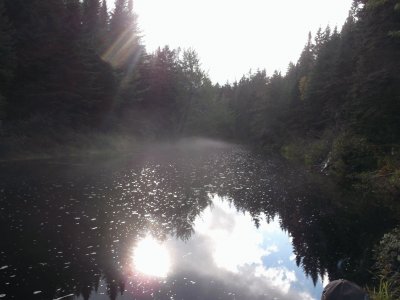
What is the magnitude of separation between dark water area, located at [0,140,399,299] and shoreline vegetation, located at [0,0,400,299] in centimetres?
264

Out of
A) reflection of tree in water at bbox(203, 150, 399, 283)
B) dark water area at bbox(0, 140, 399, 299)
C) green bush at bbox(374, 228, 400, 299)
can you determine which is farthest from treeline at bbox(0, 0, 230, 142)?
green bush at bbox(374, 228, 400, 299)

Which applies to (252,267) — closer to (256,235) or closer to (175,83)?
(256,235)

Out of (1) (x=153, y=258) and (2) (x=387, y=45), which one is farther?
(2) (x=387, y=45)

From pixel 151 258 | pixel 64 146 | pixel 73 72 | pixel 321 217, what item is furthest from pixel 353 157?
pixel 73 72

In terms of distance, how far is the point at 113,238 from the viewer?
1270cm

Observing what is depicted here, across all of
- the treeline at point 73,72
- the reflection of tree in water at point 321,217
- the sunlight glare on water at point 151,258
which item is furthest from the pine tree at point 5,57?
the sunlight glare on water at point 151,258

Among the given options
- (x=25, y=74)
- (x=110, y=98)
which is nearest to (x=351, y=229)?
(x=25, y=74)

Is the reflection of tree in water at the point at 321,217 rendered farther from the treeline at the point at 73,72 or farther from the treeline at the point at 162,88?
the treeline at the point at 73,72

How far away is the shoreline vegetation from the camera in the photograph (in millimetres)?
25625

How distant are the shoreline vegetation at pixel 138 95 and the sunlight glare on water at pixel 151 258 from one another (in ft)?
19.0

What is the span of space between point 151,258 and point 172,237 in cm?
277

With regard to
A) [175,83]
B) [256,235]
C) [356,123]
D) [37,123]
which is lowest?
[256,235]

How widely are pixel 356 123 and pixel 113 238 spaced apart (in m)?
21.6

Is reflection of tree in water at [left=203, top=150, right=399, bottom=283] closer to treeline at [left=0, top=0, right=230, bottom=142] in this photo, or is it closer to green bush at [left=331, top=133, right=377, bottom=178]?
green bush at [left=331, top=133, right=377, bottom=178]
